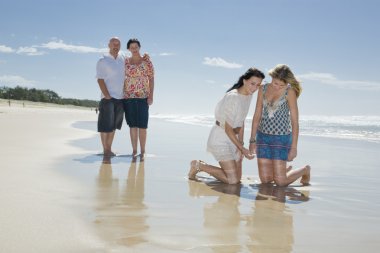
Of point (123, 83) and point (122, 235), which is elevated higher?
point (123, 83)

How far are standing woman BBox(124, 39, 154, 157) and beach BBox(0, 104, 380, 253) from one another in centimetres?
101

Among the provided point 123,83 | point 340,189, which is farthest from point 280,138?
point 123,83

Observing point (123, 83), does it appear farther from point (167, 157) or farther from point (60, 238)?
point (60, 238)

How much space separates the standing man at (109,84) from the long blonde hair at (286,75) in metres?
2.75

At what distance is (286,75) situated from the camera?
175 inches

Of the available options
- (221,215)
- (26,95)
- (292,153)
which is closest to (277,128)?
(292,153)

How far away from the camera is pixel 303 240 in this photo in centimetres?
262

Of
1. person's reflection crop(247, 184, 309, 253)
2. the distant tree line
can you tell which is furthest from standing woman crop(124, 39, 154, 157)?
the distant tree line

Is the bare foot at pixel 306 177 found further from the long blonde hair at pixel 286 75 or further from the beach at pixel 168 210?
the long blonde hair at pixel 286 75

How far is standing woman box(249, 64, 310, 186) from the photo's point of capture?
14.8 ft

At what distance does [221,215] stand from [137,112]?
11.9 ft

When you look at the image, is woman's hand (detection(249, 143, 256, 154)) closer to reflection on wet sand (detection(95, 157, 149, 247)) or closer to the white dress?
the white dress

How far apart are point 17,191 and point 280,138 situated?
2.68 m

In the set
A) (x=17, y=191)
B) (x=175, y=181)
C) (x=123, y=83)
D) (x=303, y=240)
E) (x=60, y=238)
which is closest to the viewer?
(x=60, y=238)
